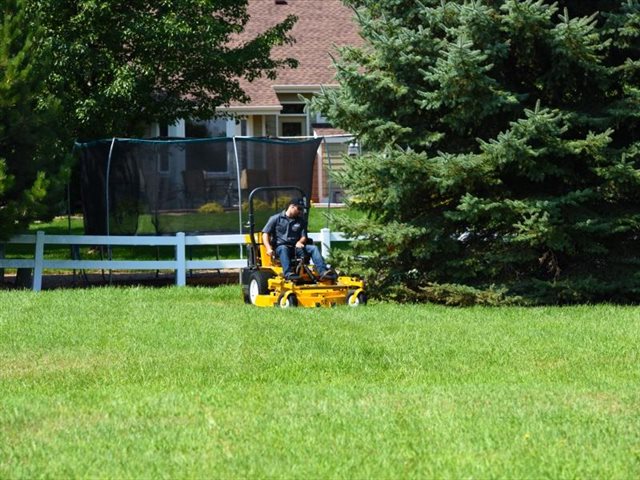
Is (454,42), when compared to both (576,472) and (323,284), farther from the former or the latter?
(576,472)

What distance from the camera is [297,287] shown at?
51.8 ft

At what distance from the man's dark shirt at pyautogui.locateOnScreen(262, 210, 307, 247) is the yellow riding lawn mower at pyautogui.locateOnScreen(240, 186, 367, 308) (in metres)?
0.24

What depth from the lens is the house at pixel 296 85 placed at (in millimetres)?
37688

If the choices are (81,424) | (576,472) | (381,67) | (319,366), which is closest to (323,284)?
(381,67)

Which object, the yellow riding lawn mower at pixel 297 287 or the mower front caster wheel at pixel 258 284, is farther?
the mower front caster wheel at pixel 258 284

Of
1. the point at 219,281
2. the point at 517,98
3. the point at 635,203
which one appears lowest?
the point at 219,281

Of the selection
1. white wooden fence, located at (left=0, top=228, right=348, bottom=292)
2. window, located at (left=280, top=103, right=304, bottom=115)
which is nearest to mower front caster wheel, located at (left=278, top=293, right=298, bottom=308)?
white wooden fence, located at (left=0, top=228, right=348, bottom=292)

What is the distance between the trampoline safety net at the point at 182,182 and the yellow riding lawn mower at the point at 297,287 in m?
3.81

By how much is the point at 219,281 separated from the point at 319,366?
10824 millimetres

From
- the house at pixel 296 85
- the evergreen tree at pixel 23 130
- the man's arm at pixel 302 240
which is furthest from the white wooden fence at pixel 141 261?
the house at pixel 296 85

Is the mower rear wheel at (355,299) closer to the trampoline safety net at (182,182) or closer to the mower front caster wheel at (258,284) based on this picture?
the mower front caster wheel at (258,284)

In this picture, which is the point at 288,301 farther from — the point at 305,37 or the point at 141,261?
the point at 305,37

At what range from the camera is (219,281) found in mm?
21359

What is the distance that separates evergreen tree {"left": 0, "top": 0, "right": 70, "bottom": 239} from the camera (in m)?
18.8
